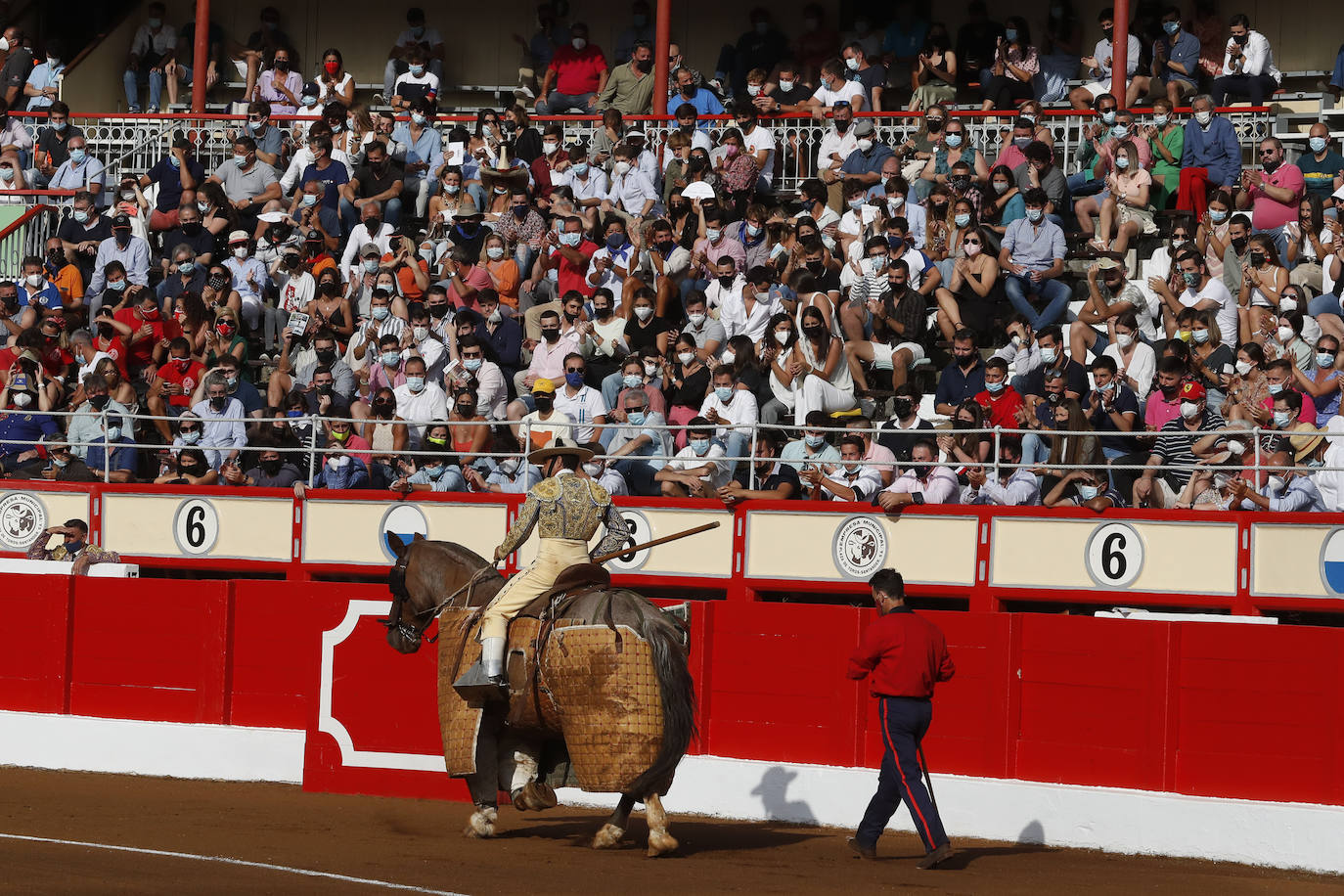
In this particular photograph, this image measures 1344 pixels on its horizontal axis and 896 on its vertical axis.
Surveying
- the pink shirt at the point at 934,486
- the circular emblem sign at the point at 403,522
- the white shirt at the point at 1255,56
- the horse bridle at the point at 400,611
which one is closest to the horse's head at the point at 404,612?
the horse bridle at the point at 400,611

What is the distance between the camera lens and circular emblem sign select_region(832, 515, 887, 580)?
47.0ft

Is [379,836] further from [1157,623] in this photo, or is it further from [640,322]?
[640,322]

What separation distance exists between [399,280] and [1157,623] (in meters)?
8.93

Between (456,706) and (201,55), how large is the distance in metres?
14.2

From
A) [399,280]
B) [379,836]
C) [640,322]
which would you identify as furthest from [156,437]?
[379,836]

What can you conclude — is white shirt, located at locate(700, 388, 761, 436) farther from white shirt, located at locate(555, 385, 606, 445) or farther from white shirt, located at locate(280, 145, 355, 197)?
white shirt, located at locate(280, 145, 355, 197)

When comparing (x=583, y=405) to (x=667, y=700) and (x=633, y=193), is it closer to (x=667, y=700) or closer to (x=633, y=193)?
(x=633, y=193)

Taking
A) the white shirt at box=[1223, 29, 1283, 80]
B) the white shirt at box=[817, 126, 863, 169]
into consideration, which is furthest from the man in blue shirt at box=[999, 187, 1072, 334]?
the white shirt at box=[1223, 29, 1283, 80]

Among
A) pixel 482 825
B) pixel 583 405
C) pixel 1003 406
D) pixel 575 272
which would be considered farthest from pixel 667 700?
pixel 575 272

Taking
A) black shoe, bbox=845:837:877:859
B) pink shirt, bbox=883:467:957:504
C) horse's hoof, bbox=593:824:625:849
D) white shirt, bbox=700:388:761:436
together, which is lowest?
black shoe, bbox=845:837:877:859

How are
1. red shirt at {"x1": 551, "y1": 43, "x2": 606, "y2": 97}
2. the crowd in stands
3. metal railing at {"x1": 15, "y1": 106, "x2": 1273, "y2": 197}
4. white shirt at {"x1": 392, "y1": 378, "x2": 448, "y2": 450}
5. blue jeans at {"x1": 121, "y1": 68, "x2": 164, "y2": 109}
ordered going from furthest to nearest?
blue jeans at {"x1": 121, "y1": 68, "x2": 164, "y2": 109} → red shirt at {"x1": 551, "y1": 43, "x2": 606, "y2": 97} → metal railing at {"x1": 15, "y1": 106, "x2": 1273, "y2": 197} → white shirt at {"x1": 392, "y1": 378, "x2": 448, "y2": 450} → the crowd in stands

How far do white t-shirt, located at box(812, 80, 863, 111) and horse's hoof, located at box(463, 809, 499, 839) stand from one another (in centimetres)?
1057

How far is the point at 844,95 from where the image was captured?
19.3m

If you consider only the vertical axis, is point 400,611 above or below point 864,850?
above
